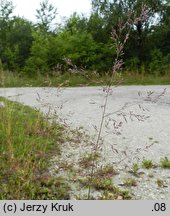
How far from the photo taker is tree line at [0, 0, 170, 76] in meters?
19.4

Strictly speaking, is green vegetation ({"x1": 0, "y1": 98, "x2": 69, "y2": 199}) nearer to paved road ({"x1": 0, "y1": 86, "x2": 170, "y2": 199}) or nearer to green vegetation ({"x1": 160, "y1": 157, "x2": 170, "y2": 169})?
paved road ({"x1": 0, "y1": 86, "x2": 170, "y2": 199})

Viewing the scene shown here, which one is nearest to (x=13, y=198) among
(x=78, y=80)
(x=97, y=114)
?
(x=97, y=114)

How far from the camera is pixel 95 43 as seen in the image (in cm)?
2044

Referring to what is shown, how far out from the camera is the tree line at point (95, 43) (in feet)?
63.6

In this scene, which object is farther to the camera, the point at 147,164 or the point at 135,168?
the point at 147,164

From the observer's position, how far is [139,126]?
638 cm

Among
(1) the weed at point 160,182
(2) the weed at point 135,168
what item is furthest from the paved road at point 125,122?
(1) the weed at point 160,182

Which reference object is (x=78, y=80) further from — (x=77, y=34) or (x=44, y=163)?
(x=44, y=163)

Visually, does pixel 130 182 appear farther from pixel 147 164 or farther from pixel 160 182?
pixel 147 164

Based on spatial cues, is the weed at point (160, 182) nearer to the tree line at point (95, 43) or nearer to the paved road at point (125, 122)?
the paved road at point (125, 122)

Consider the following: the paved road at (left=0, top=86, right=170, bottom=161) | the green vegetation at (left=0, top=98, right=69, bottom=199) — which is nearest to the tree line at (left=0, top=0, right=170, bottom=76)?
the paved road at (left=0, top=86, right=170, bottom=161)

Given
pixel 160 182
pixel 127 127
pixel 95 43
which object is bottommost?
pixel 160 182

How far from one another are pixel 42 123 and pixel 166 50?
18492 mm

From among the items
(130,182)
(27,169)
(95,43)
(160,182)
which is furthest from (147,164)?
(95,43)
